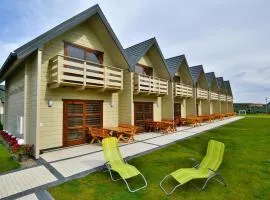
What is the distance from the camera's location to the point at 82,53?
38.3 ft

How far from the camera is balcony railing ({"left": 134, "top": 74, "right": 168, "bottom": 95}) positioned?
46.5ft

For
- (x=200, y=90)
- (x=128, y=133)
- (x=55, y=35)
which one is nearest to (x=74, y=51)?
(x=55, y=35)

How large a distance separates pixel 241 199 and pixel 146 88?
36.0ft

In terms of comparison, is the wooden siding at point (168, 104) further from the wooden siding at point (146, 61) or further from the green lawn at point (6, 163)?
the green lawn at point (6, 163)

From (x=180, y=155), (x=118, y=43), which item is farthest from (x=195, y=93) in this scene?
(x=180, y=155)

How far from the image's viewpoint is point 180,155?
28.1 feet

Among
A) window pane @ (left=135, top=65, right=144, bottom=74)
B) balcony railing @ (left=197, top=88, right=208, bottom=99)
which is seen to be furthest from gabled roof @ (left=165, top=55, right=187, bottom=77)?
balcony railing @ (left=197, top=88, right=208, bottom=99)

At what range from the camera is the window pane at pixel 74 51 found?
11.0 metres

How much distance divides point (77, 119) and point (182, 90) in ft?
42.9

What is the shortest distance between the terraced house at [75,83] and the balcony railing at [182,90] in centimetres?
237

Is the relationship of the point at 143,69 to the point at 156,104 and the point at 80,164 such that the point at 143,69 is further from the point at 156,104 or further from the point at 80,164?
the point at 80,164

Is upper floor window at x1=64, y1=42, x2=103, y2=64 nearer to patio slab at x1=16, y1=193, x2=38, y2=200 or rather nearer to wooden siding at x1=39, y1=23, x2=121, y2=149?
wooden siding at x1=39, y1=23, x2=121, y2=149

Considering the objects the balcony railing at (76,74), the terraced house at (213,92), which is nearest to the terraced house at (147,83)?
the balcony railing at (76,74)

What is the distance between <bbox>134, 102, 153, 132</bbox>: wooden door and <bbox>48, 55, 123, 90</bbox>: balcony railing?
4.22 m
